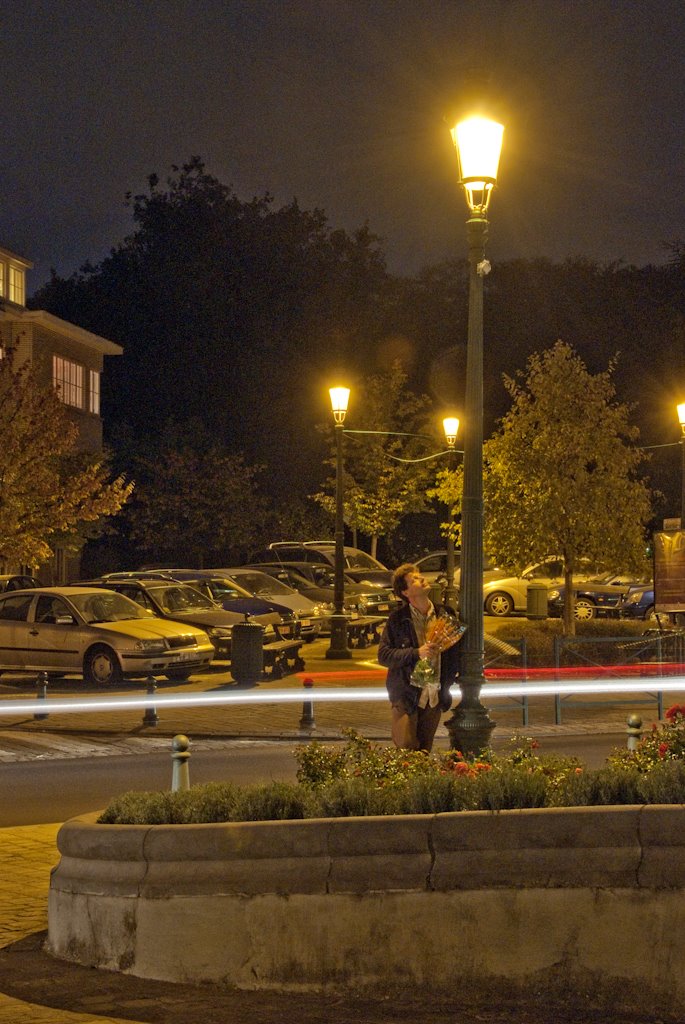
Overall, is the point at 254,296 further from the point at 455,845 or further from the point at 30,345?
the point at 455,845

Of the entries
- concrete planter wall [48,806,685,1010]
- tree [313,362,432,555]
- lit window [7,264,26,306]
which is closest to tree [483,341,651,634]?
lit window [7,264,26,306]

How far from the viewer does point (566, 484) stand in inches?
1244

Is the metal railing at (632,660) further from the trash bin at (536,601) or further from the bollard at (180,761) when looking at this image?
the trash bin at (536,601)

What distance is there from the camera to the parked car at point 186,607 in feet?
86.6

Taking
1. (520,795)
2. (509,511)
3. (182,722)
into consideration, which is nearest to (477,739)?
(520,795)

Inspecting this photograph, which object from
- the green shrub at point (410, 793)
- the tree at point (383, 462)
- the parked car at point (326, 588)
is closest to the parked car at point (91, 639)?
the parked car at point (326, 588)

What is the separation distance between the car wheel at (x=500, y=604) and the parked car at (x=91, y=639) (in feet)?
61.9

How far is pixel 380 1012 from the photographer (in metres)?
6.51

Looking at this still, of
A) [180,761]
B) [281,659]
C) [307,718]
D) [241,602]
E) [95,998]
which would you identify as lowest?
[95,998]

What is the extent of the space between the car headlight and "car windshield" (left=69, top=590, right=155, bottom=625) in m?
0.93

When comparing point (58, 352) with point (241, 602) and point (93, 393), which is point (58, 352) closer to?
point (93, 393)

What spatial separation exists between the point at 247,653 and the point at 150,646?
1472mm

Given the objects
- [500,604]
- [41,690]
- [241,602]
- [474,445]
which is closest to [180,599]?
[241,602]

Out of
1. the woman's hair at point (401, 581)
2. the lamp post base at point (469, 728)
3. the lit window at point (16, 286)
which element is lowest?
the lamp post base at point (469, 728)
